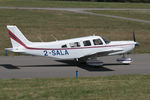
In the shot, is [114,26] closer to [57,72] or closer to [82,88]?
[57,72]

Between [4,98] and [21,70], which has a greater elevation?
[21,70]

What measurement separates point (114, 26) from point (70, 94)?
31315 mm

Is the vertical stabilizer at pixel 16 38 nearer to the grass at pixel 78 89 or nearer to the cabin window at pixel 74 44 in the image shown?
the cabin window at pixel 74 44

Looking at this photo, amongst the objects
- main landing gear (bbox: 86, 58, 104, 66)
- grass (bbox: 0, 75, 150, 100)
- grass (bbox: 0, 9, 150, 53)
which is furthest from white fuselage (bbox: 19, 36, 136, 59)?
grass (bbox: 0, 9, 150, 53)

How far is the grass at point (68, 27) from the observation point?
1432 inches

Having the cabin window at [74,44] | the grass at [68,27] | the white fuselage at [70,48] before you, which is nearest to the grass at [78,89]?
the white fuselage at [70,48]

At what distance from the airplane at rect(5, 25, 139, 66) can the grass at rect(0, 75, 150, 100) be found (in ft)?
13.3

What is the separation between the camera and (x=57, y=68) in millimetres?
21328

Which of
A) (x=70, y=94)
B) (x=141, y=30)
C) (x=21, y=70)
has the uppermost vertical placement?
(x=141, y=30)

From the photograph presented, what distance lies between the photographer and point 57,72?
19922 millimetres

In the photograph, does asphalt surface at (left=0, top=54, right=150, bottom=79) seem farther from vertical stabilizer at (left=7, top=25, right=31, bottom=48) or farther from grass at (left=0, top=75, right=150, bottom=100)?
grass at (left=0, top=75, right=150, bottom=100)

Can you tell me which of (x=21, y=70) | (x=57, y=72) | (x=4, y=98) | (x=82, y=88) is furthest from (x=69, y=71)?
(x=4, y=98)

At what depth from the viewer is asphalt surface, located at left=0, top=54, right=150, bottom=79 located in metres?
19.3

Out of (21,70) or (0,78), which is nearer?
(0,78)
